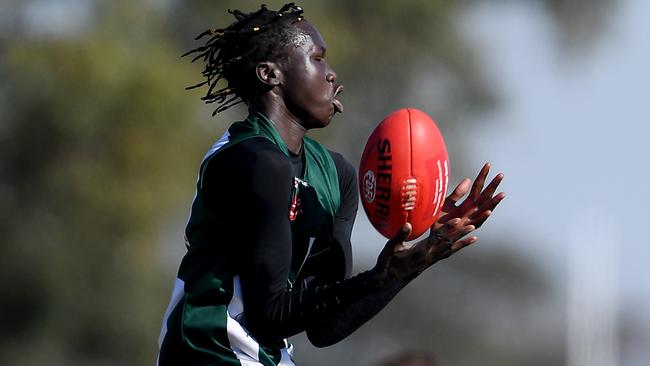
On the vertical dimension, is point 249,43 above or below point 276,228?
above

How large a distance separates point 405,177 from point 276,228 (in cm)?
59

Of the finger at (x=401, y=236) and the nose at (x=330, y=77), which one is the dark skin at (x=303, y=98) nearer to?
the nose at (x=330, y=77)

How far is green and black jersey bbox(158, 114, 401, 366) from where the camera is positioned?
5418mm

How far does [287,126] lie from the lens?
5797 millimetres

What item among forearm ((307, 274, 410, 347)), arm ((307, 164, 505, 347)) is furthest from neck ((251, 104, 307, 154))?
forearm ((307, 274, 410, 347))

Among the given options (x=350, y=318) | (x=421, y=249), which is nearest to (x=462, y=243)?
(x=421, y=249)

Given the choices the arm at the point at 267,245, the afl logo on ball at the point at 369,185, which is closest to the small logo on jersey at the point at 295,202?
the arm at the point at 267,245

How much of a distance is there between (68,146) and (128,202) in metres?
1.43

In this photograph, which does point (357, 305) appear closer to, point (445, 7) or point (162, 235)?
point (162, 235)

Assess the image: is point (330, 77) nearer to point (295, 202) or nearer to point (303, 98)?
point (303, 98)

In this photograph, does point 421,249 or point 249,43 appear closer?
point 421,249

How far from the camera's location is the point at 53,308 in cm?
2394

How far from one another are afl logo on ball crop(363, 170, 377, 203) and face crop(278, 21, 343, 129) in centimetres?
27

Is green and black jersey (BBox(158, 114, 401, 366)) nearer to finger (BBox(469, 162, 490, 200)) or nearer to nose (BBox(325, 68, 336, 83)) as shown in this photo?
Answer: nose (BBox(325, 68, 336, 83))
